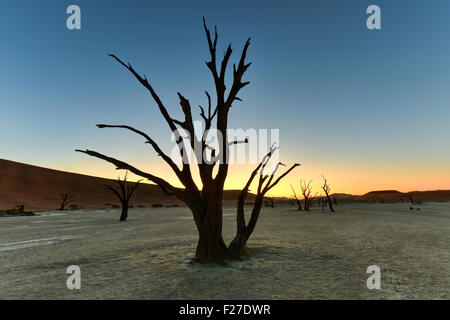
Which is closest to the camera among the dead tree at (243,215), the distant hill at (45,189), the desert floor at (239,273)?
the desert floor at (239,273)

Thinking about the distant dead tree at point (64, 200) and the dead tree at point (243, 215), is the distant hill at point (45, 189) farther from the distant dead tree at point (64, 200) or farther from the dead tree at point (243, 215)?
the dead tree at point (243, 215)

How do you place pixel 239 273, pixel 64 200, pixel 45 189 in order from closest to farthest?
1. pixel 239 273
2. pixel 64 200
3. pixel 45 189

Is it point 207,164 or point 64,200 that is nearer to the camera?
point 207,164

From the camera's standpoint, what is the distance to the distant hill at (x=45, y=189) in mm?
58562

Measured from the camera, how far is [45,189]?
241ft

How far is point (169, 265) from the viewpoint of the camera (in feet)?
20.2

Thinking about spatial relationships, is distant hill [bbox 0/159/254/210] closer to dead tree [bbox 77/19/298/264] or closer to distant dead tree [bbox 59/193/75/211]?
distant dead tree [bbox 59/193/75/211]

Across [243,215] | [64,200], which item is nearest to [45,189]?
[64,200]

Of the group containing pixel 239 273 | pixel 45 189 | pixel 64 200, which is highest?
pixel 239 273

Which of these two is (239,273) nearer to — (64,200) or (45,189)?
(64,200)

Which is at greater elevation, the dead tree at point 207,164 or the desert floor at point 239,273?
the dead tree at point 207,164

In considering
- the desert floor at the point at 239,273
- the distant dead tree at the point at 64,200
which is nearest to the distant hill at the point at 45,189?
the distant dead tree at the point at 64,200
